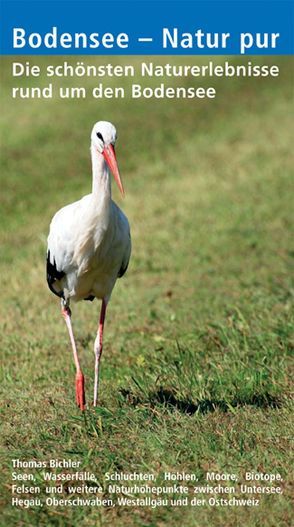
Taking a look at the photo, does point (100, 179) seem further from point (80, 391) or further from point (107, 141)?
point (80, 391)

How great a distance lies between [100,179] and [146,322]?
2.94 m

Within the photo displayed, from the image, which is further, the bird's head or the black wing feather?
the black wing feather

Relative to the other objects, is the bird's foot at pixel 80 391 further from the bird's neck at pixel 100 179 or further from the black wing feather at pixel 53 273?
the bird's neck at pixel 100 179

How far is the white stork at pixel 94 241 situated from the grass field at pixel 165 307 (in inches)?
22.8

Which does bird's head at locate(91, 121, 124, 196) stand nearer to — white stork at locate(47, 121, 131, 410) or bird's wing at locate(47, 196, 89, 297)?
white stork at locate(47, 121, 131, 410)

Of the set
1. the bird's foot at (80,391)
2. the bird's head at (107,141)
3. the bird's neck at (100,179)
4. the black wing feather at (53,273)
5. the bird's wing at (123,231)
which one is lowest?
the bird's foot at (80,391)

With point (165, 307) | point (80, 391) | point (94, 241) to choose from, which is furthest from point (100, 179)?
point (165, 307)

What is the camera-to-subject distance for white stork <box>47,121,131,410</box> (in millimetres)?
5871

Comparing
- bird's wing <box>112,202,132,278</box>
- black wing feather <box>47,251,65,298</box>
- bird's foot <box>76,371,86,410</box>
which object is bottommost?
bird's foot <box>76,371,86,410</box>

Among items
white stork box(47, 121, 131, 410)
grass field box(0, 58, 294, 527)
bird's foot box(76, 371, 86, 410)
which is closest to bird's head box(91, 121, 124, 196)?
white stork box(47, 121, 131, 410)

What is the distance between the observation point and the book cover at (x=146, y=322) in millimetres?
4914

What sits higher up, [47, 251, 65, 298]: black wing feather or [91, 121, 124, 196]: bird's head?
[91, 121, 124, 196]: bird's head

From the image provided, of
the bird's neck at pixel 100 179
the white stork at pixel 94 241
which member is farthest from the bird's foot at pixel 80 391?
the bird's neck at pixel 100 179

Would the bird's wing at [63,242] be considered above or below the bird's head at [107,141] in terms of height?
below
